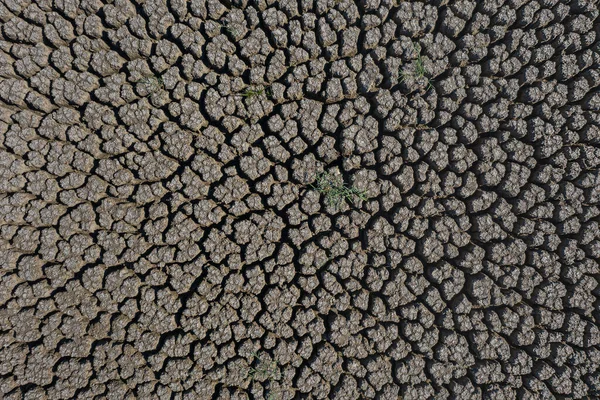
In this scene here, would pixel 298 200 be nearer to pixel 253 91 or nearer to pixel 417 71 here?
pixel 253 91

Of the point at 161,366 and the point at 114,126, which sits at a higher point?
the point at 114,126

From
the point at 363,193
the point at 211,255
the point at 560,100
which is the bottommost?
the point at 211,255

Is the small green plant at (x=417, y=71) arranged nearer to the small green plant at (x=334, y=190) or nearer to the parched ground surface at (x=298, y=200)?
the parched ground surface at (x=298, y=200)

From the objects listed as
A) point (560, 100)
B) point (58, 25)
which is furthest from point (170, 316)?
point (560, 100)

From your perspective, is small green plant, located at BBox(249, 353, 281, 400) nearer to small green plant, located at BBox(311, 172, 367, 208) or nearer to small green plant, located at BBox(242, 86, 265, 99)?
small green plant, located at BBox(311, 172, 367, 208)

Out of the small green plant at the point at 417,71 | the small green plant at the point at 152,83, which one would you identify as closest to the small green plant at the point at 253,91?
the small green plant at the point at 152,83

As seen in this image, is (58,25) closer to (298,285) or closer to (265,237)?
(265,237)
